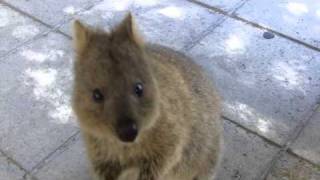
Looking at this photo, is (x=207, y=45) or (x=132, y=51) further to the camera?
(x=207, y=45)

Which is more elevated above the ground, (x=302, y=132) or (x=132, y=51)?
(x=132, y=51)

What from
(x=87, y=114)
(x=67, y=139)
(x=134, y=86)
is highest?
(x=134, y=86)

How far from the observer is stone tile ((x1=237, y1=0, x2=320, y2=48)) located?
4.78 metres

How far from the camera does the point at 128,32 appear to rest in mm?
2635

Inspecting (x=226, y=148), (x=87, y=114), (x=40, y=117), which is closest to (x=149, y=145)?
(x=87, y=114)

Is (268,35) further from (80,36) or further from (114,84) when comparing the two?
(114,84)

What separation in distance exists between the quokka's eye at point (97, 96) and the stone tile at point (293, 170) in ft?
5.33

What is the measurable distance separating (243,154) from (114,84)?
1650 millimetres

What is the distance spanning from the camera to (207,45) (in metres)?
4.69

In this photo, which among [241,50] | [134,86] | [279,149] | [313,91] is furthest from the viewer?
[241,50]

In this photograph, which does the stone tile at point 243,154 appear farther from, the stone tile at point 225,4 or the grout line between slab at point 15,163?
the stone tile at point 225,4

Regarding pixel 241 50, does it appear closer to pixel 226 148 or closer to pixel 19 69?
pixel 226 148

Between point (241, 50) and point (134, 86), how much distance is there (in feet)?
7.75

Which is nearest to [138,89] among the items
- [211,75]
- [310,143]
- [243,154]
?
[243,154]
